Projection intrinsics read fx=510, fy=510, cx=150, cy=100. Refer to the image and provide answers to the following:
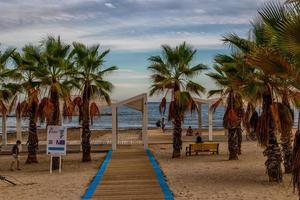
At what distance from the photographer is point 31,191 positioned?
14.7 metres

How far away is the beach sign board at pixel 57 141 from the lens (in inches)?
772

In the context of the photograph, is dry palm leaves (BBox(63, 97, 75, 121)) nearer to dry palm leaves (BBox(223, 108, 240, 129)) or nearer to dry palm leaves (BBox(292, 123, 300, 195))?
dry palm leaves (BBox(223, 108, 240, 129))

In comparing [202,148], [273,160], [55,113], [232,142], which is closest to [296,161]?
[273,160]

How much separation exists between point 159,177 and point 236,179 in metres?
2.52

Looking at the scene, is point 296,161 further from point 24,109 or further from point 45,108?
point 24,109

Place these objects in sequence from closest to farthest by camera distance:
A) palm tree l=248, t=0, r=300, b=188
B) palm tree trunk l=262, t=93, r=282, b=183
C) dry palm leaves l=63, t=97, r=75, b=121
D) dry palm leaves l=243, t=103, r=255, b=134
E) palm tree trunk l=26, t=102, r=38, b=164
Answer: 1. palm tree l=248, t=0, r=300, b=188
2. palm tree trunk l=262, t=93, r=282, b=183
3. dry palm leaves l=243, t=103, r=255, b=134
4. dry palm leaves l=63, t=97, r=75, b=121
5. palm tree trunk l=26, t=102, r=38, b=164

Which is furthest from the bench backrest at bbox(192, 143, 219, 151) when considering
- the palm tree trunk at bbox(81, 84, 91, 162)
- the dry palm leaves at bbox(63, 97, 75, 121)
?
the dry palm leaves at bbox(63, 97, 75, 121)

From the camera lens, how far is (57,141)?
19.7m

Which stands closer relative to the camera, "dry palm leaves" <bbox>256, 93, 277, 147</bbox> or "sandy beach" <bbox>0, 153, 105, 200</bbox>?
"sandy beach" <bbox>0, 153, 105, 200</bbox>

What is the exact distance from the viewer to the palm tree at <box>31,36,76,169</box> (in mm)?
20688

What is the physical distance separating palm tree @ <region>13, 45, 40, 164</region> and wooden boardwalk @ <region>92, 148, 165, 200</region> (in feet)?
12.4

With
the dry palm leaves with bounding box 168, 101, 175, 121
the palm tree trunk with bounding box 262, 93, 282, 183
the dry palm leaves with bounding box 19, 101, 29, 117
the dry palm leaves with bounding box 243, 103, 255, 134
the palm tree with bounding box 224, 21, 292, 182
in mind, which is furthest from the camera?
the dry palm leaves with bounding box 168, 101, 175, 121

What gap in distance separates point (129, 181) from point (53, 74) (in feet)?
23.5

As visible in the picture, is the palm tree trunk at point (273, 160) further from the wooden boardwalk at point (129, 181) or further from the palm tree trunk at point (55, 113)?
the palm tree trunk at point (55, 113)
